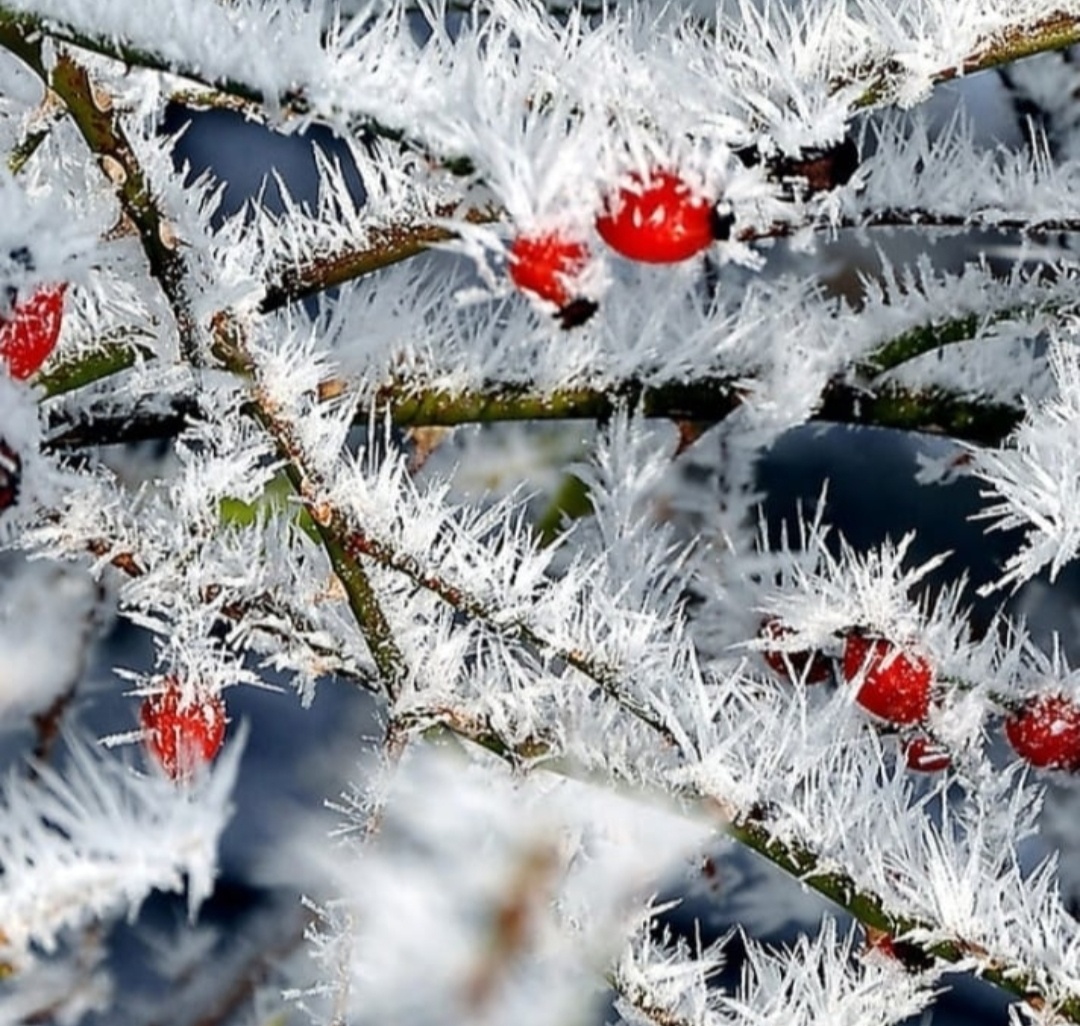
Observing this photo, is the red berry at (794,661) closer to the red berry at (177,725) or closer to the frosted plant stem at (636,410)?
the frosted plant stem at (636,410)

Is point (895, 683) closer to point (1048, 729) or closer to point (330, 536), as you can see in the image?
point (1048, 729)

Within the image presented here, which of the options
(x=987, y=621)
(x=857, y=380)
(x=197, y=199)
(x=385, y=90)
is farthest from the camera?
(x=987, y=621)

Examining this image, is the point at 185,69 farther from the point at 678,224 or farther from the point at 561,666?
the point at 561,666

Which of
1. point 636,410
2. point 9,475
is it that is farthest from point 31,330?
point 636,410

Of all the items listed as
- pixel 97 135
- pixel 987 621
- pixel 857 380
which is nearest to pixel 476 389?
pixel 857 380

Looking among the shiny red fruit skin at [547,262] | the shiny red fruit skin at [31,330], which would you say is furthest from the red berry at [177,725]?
the shiny red fruit skin at [547,262]

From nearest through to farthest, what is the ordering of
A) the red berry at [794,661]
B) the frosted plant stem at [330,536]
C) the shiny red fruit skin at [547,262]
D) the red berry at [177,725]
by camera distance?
the shiny red fruit skin at [547,262], the frosted plant stem at [330,536], the red berry at [177,725], the red berry at [794,661]
